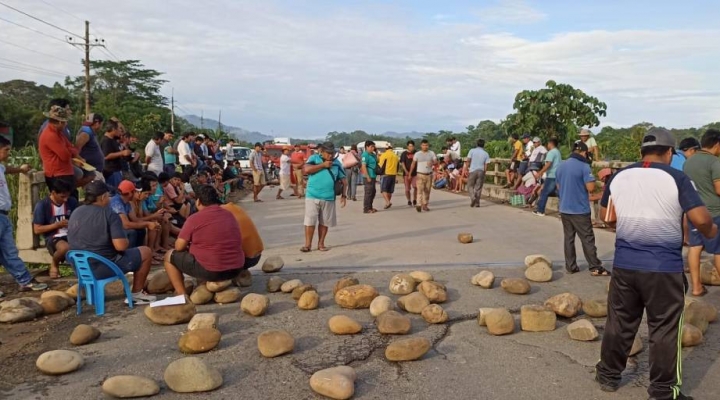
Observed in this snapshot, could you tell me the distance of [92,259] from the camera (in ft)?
19.7

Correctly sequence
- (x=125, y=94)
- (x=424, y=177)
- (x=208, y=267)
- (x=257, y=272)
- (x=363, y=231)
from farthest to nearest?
(x=125, y=94)
(x=424, y=177)
(x=363, y=231)
(x=257, y=272)
(x=208, y=267)

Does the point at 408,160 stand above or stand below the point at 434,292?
above

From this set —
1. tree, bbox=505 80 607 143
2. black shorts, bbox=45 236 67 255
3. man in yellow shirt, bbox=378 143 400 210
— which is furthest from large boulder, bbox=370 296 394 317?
tree, bbox=505 80 607 143

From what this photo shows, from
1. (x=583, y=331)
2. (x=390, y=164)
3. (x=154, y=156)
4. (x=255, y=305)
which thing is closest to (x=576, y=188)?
(x=583, y=331)

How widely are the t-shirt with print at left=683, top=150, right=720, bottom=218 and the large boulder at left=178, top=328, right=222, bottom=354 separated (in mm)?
5237

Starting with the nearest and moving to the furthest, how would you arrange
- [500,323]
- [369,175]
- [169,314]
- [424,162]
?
[500,323]
[169,314]
[424,162]
[369,175]

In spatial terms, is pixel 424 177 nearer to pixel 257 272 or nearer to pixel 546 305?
pixel 257 272

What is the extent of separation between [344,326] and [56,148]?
14.9ft

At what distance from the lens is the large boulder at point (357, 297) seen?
6090mm

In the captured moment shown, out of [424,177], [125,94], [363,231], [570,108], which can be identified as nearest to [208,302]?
[363,231]

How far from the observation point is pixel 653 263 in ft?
13.3

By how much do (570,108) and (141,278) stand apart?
22.3 meters

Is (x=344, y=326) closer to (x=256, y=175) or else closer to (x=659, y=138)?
(x=659, y=138)

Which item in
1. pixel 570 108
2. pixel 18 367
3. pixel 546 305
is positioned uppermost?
pixel 570 108
